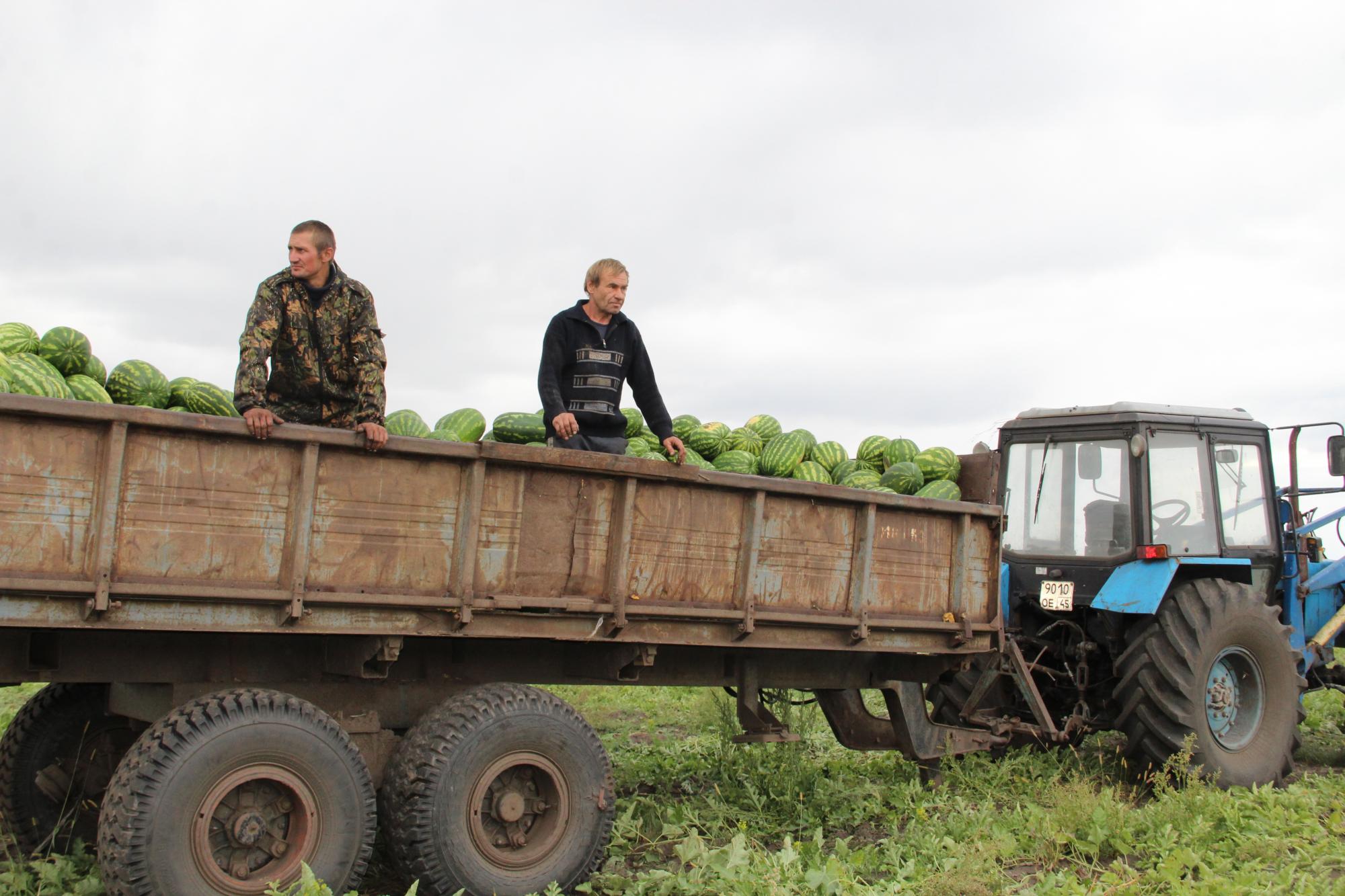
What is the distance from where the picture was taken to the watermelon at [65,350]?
10.5 metres

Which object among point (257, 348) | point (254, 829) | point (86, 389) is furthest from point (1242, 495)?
point (86, 389)

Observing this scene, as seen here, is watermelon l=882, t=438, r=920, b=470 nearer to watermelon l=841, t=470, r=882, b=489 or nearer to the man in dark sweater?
watermelon l=841, t=470, r=882, b=489

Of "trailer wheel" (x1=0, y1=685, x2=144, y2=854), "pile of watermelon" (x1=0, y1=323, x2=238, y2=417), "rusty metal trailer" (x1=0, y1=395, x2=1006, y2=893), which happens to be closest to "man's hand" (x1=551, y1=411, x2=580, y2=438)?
"rusty metal trailer" (x1=0, y1=395, x2=1006, y2=893)

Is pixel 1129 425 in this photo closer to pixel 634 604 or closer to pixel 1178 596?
pixel 1178 596

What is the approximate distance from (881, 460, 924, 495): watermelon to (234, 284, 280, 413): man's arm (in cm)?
777

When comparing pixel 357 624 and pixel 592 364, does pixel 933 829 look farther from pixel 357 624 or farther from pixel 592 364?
pixel 357 624

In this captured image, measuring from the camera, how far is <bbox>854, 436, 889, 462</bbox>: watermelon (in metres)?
13.0

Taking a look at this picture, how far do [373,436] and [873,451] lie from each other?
9.22m

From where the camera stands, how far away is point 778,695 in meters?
6.94

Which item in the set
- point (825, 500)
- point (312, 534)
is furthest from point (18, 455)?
point (825, 500)

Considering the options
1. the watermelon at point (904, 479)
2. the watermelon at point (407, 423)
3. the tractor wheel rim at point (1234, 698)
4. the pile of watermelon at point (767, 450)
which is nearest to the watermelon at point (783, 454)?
the pile of watermelon at point (767, 450)

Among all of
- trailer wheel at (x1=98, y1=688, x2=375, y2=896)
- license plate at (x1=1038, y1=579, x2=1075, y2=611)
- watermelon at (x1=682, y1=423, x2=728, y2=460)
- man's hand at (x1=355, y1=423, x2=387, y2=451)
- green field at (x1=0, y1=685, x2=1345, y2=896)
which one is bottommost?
green field at (x1=0, y1=685, x2=1345, y2=896)

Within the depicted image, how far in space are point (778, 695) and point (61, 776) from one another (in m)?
3.79

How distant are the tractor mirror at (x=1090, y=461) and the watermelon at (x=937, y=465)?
4327mm
